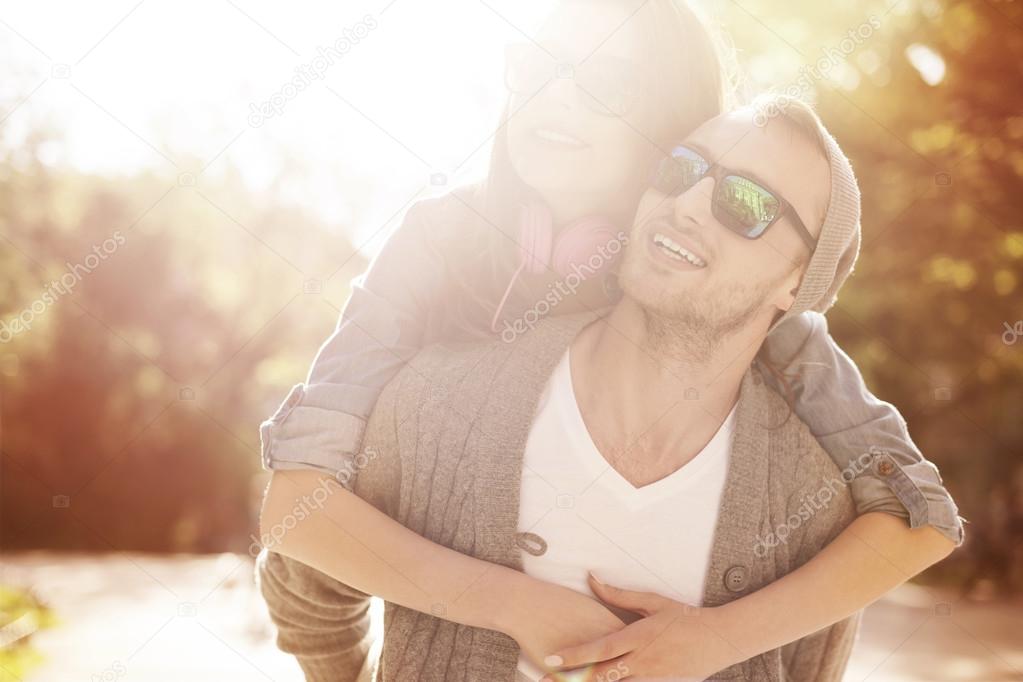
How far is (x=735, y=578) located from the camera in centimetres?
240

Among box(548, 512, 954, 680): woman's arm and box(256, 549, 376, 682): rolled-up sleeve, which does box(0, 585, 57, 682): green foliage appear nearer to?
box(256, 549, 376, 682): rolled-up sleeve

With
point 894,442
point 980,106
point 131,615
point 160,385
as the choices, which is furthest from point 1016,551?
point 160,385

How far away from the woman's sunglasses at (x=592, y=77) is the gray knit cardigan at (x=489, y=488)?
22.4 inches

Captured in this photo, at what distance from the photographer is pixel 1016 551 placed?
550 inches

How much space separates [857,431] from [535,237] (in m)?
0.91

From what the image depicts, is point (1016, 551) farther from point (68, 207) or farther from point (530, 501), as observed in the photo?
point (68, 207)

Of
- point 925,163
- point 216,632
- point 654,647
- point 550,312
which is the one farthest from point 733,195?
point 216,632

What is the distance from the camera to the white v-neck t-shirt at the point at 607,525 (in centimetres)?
239

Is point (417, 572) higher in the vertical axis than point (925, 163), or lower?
lower

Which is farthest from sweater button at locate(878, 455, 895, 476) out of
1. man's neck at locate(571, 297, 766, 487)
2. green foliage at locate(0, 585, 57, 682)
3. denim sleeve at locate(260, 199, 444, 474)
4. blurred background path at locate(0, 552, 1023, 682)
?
green foliage at locate(0, 585, 57, 682)

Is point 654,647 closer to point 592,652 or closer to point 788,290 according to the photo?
point 592,652

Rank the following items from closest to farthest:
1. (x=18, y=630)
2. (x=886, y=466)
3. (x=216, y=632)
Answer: (x=886, y=466)
(x=18, y=630)
(x=216, y=632)

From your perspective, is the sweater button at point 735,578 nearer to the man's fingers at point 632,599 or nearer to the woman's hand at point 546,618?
the man's fingers at point 632,599

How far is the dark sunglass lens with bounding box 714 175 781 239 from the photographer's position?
7.68ft
